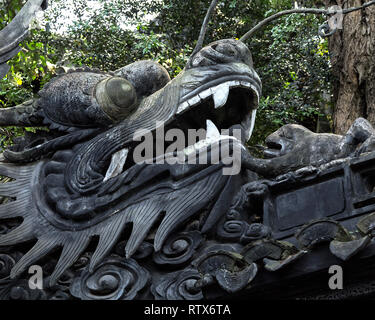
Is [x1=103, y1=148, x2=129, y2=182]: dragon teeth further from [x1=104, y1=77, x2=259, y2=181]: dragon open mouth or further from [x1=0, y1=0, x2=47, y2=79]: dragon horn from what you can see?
[x1=0, y1=0, x2=47, y2=79]: dragon horn

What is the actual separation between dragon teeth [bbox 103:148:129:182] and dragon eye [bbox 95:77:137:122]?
356mm

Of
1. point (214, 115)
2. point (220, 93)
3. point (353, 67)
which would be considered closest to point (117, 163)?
point (214, 115)

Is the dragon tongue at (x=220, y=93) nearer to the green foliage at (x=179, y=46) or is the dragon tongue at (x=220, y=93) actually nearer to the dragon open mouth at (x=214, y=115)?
the dragon open mouth at (x=214, y=115)

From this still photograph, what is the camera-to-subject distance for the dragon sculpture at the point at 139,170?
5348mm

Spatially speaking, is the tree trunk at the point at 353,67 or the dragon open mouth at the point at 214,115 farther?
the tree trunk at the point at 353,67

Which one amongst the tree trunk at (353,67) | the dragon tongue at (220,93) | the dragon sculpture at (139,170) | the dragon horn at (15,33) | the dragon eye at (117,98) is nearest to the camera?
the dragon sculpture at (139,170)

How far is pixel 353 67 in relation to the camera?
382 inches

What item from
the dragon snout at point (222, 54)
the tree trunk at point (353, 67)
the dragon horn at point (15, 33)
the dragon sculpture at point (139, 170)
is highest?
the tree trunk at point (353, 67)

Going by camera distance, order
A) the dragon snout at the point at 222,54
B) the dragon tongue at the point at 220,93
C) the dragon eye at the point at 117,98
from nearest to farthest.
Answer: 1. the dragon tongue at the point at 220,93
2. the dragon snout at the point at 222,54
3. the dragon eye at the point at 117,98

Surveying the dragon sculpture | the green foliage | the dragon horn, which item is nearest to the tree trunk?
the green foliage

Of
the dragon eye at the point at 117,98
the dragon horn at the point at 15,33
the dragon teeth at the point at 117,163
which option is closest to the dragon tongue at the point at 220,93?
the dragon eye at the point at 117,98

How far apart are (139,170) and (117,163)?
1.05ft

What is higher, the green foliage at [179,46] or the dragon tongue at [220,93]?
the green foliage at [179,46]

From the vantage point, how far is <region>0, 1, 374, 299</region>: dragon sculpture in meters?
5.35
